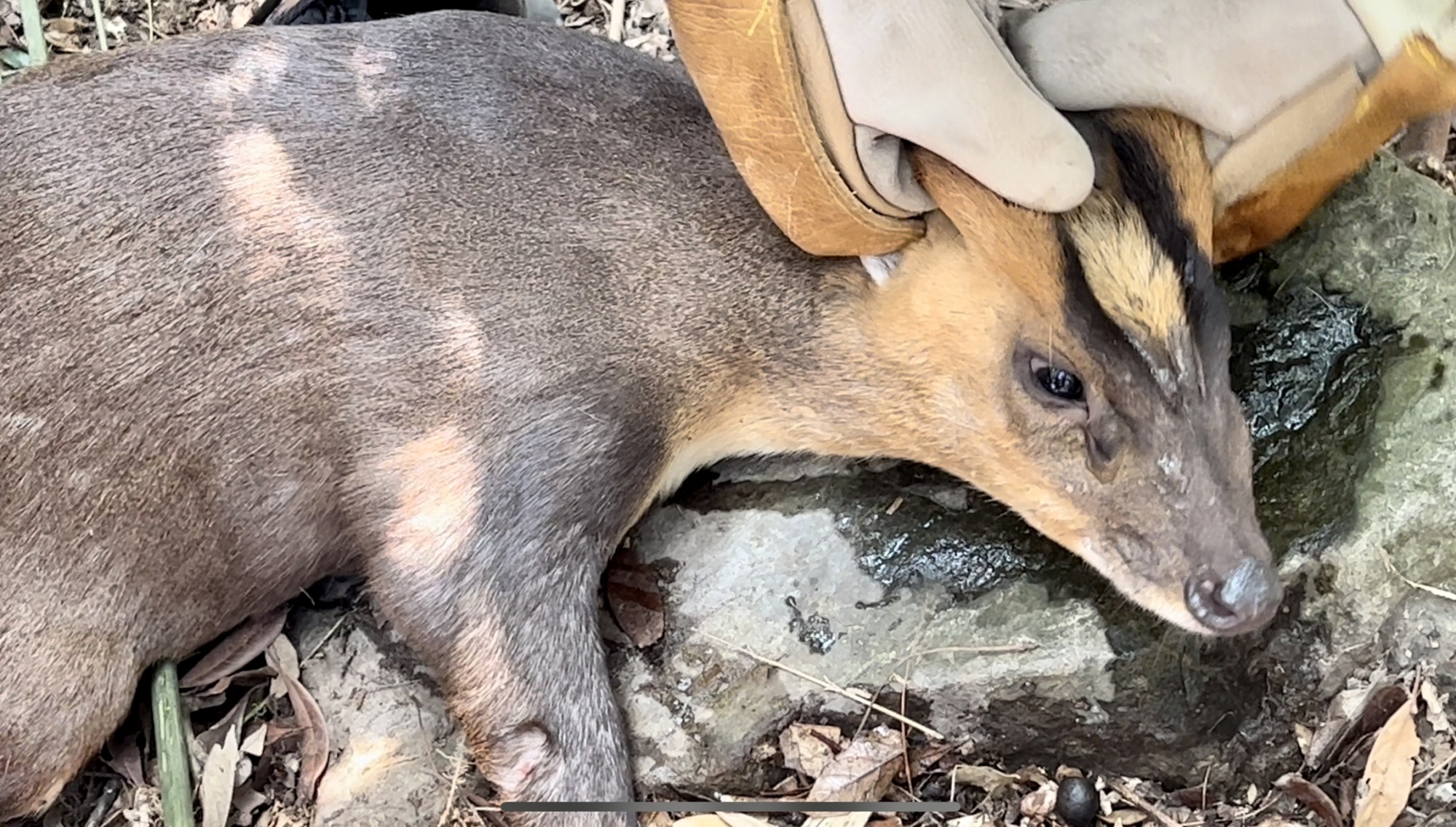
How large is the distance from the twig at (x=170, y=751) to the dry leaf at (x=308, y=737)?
0.27 meters

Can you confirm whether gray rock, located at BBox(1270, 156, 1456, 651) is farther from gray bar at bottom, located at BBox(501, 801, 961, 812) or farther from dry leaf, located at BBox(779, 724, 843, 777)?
dry leaf, located at BBox(779, 724, 843, 777)

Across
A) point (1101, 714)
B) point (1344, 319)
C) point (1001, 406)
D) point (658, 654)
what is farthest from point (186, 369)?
point (1344, 319)

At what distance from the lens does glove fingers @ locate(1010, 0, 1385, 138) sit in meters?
2.55

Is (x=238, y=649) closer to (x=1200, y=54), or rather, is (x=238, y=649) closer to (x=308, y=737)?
(x=308, y=737)

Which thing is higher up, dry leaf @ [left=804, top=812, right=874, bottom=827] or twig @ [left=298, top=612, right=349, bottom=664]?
twig @ [left=298, top=612, right=349, bottom=664]

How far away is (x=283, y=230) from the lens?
3113 millimetres

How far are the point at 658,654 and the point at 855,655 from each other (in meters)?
0.50

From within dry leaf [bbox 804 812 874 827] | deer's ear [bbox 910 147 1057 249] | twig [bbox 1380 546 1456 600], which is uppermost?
deer's ear [bbox 910 147 1057 249]

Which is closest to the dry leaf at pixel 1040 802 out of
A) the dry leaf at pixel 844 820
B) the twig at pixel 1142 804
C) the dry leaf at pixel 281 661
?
the twig at pixel 1142 804

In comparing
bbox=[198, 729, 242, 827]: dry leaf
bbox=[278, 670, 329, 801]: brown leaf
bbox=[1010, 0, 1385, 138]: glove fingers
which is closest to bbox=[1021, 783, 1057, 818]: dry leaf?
bbox=[1010, 0, 1385, 138]: glove fingers

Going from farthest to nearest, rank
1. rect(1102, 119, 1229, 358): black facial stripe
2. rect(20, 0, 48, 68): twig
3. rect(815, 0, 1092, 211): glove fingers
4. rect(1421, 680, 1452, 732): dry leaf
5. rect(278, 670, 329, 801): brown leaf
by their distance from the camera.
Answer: rect(20, 0, 48, 68): twig, rect(278, 670, 329, 801): brown leaf, rect(1421, 680, 1452, 732): dry leaf, rect(1102, 119, 1229, 358): black facial stripe, rect(815, 0, 1092, 211): glove fingers

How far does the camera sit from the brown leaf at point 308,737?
3494 mm

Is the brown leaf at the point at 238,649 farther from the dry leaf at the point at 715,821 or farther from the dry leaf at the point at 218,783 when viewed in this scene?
the dry leaf at the point at 715,821

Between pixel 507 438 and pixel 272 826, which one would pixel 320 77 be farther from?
pixel 272 826
